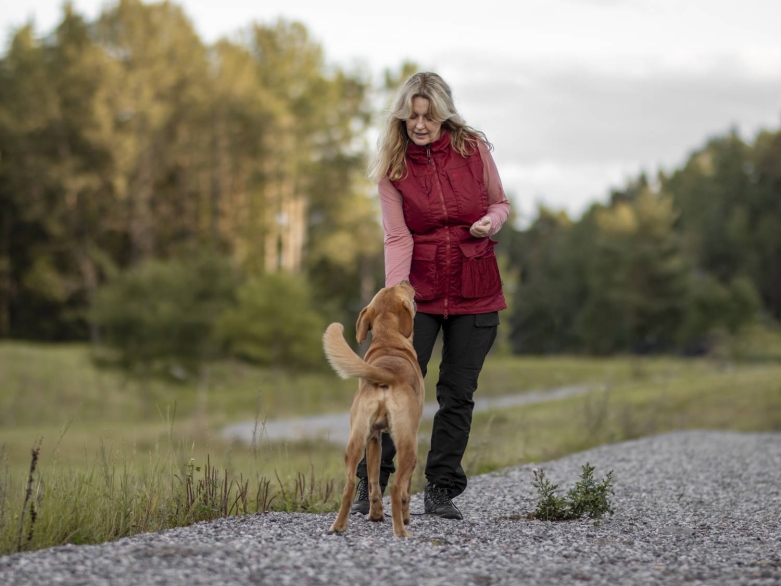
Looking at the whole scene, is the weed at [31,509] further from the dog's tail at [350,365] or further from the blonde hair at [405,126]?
the blonde hair at [405,126]

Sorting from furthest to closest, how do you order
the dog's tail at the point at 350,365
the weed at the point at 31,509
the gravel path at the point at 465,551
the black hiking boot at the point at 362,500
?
1. the black hiking boot at the point at 362,500
2. the dog's tail at the point at 350,365
3. the weed at the point at 31,509
4. the gravel path at the point at 465,551

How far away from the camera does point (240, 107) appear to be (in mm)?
39156

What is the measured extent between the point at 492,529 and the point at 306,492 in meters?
1.84

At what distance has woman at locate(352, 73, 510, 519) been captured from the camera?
18.4ft

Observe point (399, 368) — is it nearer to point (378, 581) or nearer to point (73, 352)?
point (378, 581)

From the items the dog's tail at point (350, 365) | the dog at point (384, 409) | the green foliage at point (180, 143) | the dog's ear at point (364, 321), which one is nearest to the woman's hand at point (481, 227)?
the dog's ear at point (364, 321)

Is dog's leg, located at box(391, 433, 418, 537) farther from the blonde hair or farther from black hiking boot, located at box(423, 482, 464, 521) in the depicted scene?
the blonde hair

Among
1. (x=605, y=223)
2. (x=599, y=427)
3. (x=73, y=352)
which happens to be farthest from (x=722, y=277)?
(x=599, y=427)

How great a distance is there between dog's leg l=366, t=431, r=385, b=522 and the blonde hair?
66.3 inches

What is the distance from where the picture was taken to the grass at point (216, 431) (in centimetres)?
506

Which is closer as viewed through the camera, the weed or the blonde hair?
the weed

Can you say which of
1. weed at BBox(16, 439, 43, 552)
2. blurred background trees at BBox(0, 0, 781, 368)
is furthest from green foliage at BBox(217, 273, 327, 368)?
weed at BBox(16, 439, 43, 552)

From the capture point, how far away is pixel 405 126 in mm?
5754

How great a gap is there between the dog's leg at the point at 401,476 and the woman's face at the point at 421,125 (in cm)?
191
